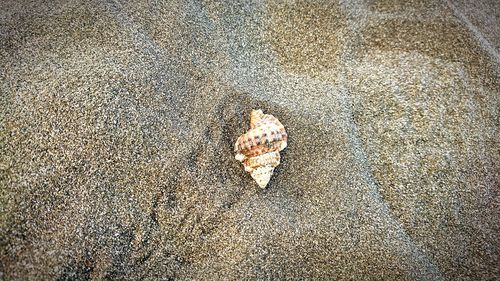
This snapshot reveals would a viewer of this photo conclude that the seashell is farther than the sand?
Yes

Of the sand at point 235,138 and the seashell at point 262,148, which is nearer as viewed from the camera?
the sand at point 235,138

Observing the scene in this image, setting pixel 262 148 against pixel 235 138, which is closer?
pixel 262 148

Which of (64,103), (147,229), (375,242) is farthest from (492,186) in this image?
(64,103)

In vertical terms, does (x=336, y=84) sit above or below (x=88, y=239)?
above

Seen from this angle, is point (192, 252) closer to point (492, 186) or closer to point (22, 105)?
point (22, 105)
